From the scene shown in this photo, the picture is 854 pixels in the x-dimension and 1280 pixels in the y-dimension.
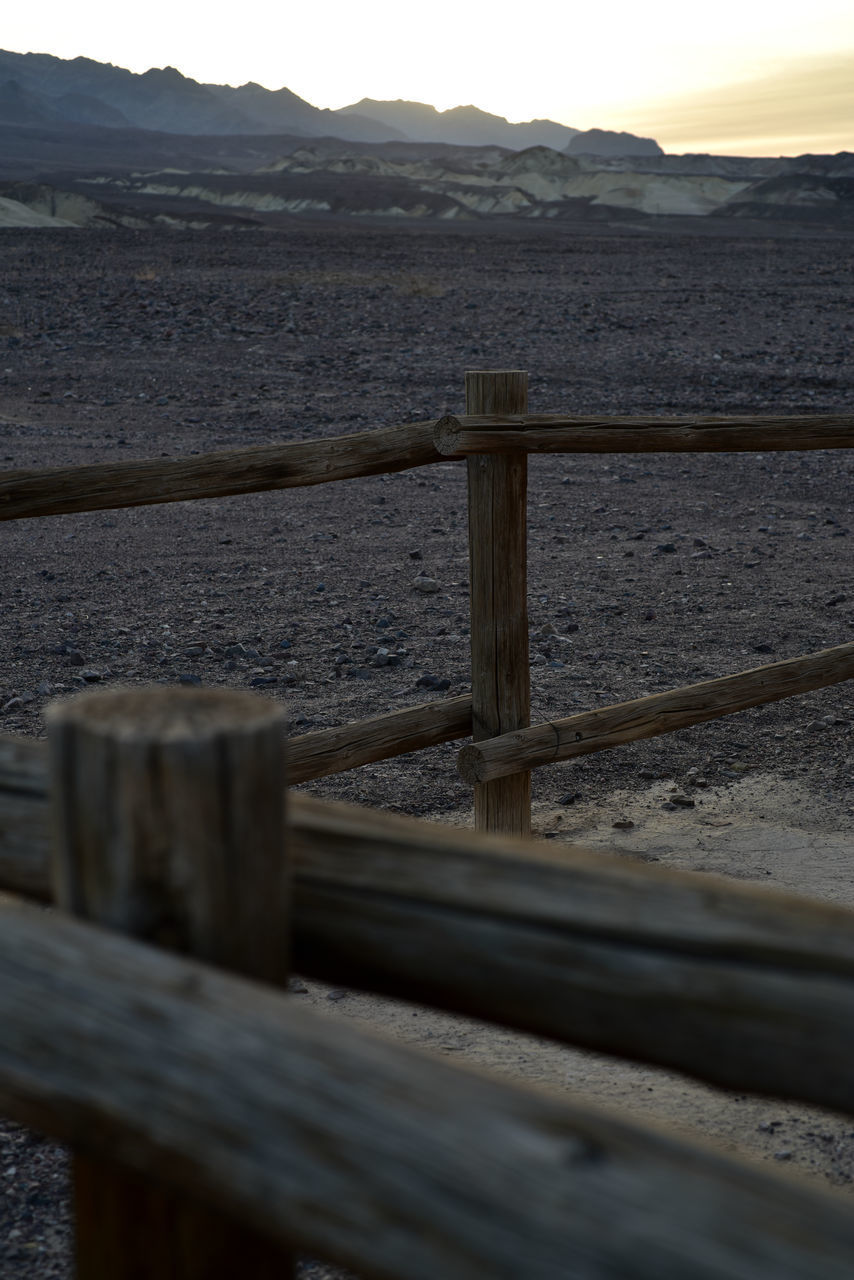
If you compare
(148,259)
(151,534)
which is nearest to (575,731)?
(151,534)

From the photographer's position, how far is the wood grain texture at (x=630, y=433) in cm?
309

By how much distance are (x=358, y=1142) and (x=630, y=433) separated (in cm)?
291

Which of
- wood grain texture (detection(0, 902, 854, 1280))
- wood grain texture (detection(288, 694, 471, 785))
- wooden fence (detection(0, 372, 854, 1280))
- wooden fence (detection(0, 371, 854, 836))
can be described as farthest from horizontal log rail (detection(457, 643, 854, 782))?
wood grain texture (detection(0, 902, 854, 1280))

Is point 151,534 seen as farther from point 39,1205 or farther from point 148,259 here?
point 148,259

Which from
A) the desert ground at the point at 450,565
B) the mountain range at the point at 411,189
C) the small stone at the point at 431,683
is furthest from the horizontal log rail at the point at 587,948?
the mountain range at the point at 411,189

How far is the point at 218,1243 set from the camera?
3.12ft

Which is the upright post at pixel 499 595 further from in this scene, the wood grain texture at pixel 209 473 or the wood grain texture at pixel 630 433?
the wood grain texture at pixel 209 473

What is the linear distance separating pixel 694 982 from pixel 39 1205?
1.98 metres

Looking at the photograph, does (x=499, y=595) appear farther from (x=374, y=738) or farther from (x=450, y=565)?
(x=450, y=565)

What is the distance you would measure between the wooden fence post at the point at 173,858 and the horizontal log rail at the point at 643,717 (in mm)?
2387

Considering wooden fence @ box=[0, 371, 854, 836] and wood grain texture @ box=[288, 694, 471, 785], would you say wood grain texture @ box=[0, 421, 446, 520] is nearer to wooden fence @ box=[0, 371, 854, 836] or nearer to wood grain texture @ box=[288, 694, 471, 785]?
wooden fence @ box=[0, 371, 854, 836]

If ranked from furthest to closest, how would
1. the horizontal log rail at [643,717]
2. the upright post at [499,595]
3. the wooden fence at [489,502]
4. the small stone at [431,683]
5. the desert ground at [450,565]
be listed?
the small stone at [431,683] → the desert ground at [450,565] → the horizontal log rail at [643,717] → the upright post at [499,595] → the wooden fence at [489,502]

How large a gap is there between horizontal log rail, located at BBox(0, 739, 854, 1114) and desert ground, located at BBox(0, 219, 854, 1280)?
1.65 m

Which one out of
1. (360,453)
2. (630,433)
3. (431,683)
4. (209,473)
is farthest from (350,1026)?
(431,683)
